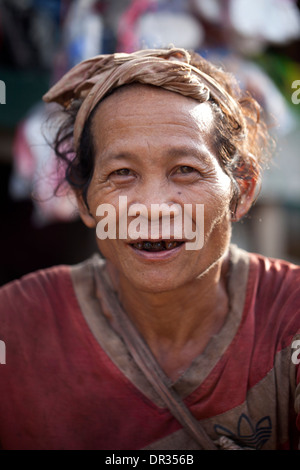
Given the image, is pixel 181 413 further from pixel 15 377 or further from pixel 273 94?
pixel 273 94

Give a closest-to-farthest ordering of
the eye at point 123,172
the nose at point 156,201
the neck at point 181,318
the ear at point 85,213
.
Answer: the nose at point 156,201 < the eye at point 123,172 < the neck at point 181,318 < the ear at point 85,213

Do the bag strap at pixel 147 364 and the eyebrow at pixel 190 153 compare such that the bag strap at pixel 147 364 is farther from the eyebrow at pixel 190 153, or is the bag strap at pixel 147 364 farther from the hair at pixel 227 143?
the eyebrow at pixel 190 153

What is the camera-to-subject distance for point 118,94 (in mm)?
1818

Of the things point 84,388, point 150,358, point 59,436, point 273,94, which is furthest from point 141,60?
point 273,94

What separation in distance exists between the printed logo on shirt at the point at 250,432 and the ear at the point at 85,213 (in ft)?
2.93

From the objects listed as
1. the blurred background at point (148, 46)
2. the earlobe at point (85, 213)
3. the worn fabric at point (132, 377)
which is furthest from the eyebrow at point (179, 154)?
the blurred background at point (148, 46)

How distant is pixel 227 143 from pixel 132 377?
35.6 inches

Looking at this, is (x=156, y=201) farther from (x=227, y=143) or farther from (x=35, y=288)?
(x=35, y=288)

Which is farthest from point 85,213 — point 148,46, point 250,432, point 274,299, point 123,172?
point 148,46

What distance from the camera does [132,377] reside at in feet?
6.35

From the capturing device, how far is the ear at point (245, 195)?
2.01 m

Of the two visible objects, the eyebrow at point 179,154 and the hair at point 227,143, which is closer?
the eyebrow at point 179,154

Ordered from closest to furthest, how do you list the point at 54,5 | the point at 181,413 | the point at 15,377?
the point at 181,413 < the point at 15,377 < the point at 54,5

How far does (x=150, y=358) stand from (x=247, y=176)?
0.77 m
